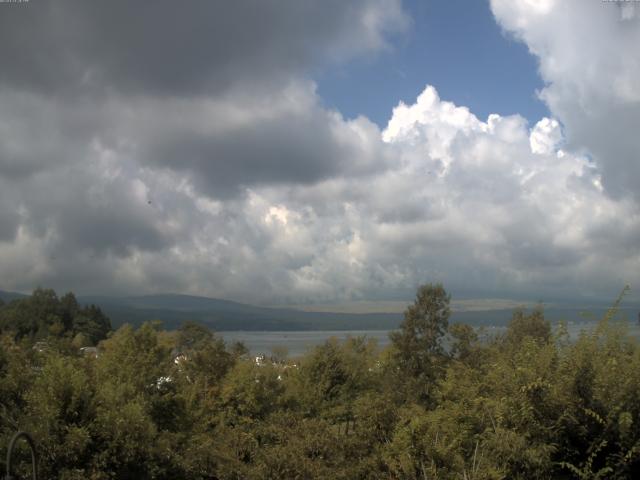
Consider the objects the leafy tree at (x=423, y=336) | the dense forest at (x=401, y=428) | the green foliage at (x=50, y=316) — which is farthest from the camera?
the green foliage at (x=50, y=316)

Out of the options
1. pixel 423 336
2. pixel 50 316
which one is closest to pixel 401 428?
pixel 423 336

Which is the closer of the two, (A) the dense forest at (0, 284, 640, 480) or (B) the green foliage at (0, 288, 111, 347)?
(A) the dense forest at (0, 284, 640, 480)

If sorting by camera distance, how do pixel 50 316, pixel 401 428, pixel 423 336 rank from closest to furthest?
1. pixel 401 428
2. pixel 423 336
3. pixel 50 316

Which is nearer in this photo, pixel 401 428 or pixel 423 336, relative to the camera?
pixel 401 428

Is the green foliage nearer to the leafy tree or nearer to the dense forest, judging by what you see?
the leafy tree

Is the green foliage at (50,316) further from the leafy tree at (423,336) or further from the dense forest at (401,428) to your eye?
the dense forest at (401,428)

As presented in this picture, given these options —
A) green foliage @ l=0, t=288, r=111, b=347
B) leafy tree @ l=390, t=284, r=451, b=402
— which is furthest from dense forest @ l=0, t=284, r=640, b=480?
green foliage @ l=0, t=288, r=111, b=347

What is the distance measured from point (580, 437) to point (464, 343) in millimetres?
34332

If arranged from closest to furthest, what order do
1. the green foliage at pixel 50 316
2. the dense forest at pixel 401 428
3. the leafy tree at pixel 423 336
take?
the dense forest at pixel 401 428 → the leafy tree at pixel 423 336 → the green foliage at pixel 50 316

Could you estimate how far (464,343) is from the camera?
4503cm

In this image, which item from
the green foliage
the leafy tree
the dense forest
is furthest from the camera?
the green foliage

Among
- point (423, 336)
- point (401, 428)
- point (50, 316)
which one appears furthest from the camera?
point (50, 316)

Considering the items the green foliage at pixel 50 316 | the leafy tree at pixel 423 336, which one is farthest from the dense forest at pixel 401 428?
the green foliage at pixel 50 316

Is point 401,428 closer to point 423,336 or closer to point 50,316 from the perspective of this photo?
point 423,336
